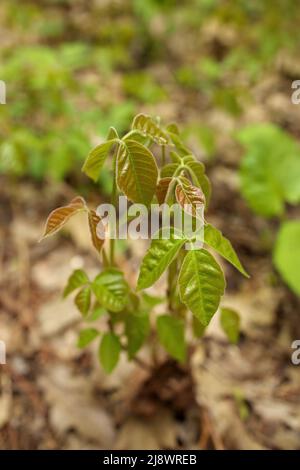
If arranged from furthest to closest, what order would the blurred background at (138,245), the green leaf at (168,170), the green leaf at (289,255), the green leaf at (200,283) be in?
the green leaf at (289,255)
the blurred background at (138,245)
the green leaf at (168,170)
the green leaf at (200,283)

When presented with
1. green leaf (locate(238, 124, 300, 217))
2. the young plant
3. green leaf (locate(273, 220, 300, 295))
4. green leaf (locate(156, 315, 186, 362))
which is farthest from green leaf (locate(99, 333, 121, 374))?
green leaf (locate(238, 124, 300, 217))

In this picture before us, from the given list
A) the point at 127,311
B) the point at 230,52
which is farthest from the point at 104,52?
the point at 127,311

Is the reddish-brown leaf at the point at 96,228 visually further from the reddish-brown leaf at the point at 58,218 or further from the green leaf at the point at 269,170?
the green leaf at the point at 269,170

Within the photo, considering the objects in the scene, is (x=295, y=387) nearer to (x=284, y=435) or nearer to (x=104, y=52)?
(x=284, y=435)

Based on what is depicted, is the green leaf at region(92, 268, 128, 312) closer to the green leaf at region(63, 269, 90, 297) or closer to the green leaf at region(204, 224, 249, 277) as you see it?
the green leaf at region(63, 269, 90, 297)

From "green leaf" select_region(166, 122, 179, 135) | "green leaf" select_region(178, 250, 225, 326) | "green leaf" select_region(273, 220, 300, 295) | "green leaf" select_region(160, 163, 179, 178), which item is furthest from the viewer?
"green leaf" select_region(273, 220, 300, 295)

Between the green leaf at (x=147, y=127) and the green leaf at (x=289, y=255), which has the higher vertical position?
the green leaf at (x=147, y=127)

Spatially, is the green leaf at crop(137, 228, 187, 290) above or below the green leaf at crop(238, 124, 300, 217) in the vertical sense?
below

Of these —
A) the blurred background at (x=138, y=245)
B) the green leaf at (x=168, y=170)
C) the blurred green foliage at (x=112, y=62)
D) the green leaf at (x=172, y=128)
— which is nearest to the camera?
the green leaf at (x=168, y=170)

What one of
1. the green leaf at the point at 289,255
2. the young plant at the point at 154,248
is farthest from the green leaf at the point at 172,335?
the green leaf at the point at 289,255
